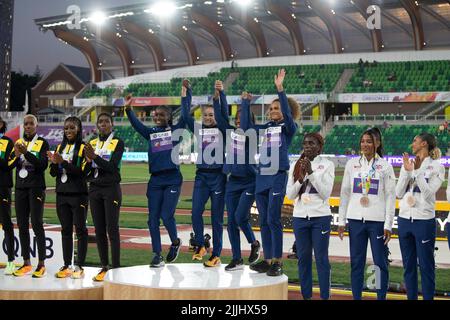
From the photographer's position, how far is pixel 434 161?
7551 mm

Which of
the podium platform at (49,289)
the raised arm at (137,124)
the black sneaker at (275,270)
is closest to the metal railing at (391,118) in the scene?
the raised arm at (137,124)

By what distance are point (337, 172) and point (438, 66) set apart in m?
15.1

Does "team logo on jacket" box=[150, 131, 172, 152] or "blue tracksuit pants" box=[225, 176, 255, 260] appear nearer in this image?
"blue tracksuit pants" box=[225, 176, 255, 260]

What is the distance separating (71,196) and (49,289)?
1189 mm

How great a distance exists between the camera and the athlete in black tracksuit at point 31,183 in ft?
27.2

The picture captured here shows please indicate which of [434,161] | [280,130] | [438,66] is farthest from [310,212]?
[438,66]

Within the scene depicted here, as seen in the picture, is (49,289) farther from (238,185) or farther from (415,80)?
(415,80)

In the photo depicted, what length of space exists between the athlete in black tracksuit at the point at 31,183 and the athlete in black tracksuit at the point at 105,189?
2.11ft

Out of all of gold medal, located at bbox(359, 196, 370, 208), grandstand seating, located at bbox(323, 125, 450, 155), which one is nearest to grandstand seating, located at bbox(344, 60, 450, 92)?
grandstand seating, located at bbox(323, 125, 450, 155)

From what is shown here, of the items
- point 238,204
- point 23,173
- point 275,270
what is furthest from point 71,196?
point 275,270

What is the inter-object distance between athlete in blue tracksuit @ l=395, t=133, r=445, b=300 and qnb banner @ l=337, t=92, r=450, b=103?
4005cm

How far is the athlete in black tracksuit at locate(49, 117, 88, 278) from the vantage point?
8102 mm

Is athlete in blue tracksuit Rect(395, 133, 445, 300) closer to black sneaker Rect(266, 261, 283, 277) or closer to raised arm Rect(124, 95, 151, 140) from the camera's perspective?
black sneaker Rect(266, 261, 283, 277)
